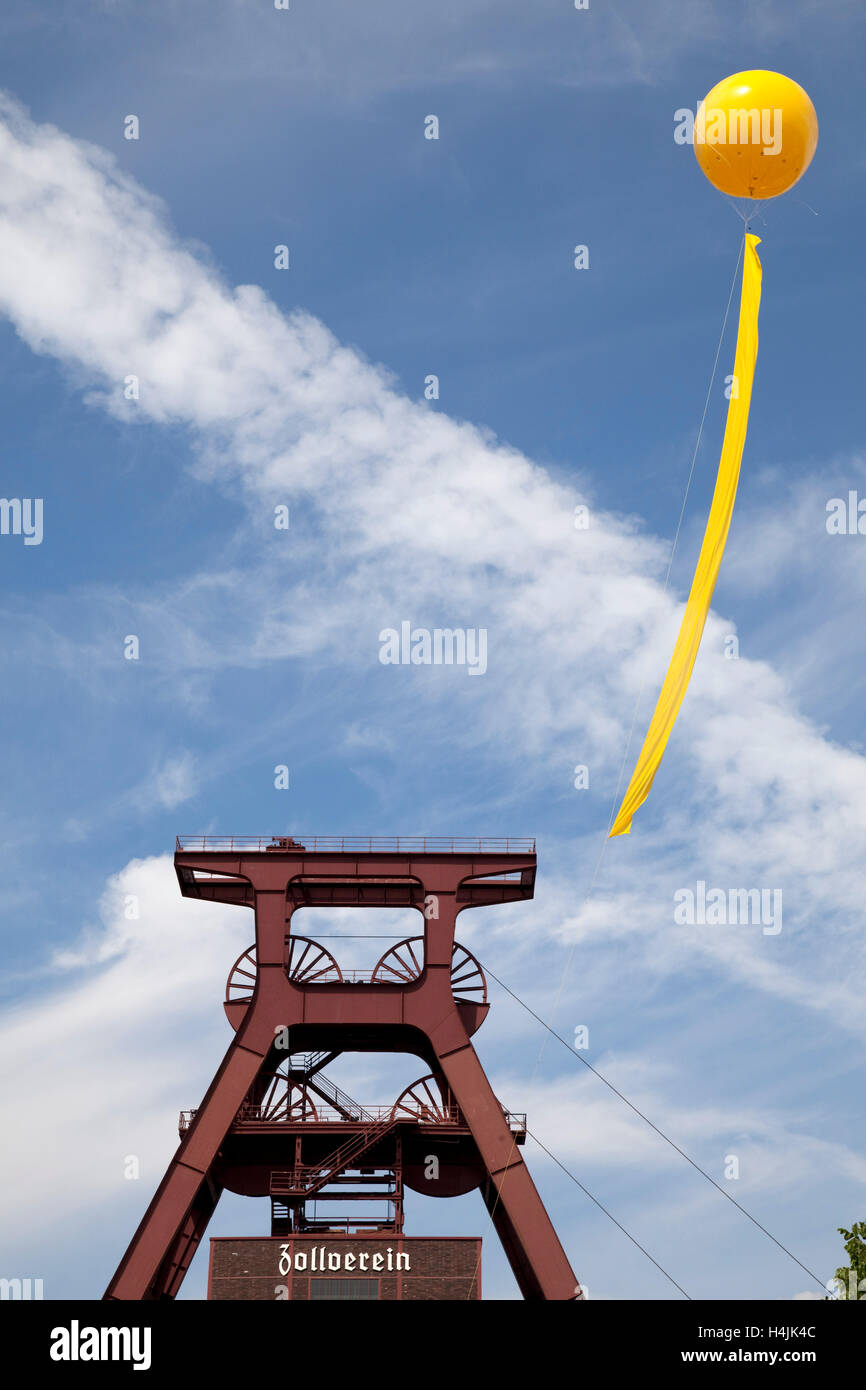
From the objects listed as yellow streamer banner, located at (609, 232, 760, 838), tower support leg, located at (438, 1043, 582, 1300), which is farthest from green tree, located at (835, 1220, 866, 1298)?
Result: yellow streamer banner, located at (609, 232, 760, 838)

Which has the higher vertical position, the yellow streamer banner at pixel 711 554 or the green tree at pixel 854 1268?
the yellow streamer banner at pixel 711 554

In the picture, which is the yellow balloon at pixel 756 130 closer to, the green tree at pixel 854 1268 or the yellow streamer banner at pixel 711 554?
the yellow streamer banner at pixel 711 554

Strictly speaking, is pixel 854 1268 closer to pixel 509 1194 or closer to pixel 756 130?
pixel 509 1194

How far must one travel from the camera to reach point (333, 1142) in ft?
138

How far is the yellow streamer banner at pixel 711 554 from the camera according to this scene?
23562mm

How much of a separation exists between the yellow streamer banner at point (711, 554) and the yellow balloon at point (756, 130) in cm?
122

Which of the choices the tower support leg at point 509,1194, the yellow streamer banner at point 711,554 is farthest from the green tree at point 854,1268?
the yellow streamer banner at point 711,554

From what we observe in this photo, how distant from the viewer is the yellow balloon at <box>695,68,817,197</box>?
2323cm

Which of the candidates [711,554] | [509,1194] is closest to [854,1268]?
[509,1194]

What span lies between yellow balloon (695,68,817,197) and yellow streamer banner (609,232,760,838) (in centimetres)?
122
